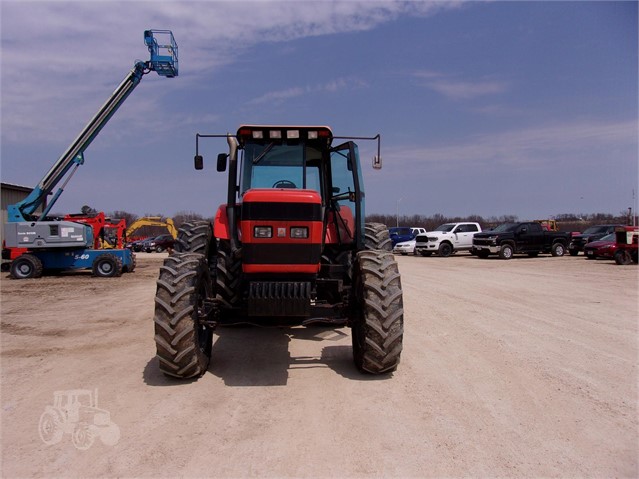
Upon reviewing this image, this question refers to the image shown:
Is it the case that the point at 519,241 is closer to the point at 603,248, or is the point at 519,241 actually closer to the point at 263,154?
the point at 603,248

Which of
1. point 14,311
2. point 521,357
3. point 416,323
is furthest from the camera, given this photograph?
point 14,311

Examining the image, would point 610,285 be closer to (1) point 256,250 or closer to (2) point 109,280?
(1) point 256,250

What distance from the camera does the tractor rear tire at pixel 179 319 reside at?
16.8ft

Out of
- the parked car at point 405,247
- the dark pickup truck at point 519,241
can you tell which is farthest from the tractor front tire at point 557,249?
the parked car at point 405,247

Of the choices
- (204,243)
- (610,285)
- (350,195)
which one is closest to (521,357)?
(350,195)

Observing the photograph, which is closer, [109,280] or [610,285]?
[610,285]

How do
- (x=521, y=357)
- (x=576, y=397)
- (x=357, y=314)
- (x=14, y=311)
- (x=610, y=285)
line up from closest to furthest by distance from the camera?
1. (x=576, y=397)
2. (x=357, y=314)
3. (x=521, y=357)
4. (x=14, y=311)
5. (x=610, y=285)

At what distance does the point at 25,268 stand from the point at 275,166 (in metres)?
15.2

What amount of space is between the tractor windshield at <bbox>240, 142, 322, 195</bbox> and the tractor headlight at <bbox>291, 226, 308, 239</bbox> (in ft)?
4.43

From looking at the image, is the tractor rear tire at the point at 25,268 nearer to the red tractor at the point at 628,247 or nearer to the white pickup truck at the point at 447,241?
the white pickup truck at the point at 447,241

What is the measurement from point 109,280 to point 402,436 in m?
15.4

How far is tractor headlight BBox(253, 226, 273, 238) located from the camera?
5.37 metres

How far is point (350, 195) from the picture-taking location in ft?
21.6

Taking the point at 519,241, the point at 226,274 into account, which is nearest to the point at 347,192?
the point at 226,274
